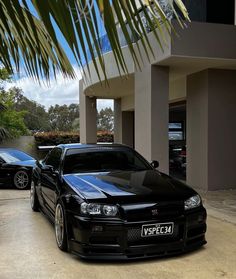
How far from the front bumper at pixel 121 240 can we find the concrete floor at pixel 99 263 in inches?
5.4

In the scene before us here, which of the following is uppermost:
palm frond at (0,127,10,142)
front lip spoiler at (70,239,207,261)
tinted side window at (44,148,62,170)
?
palm frond at (0,127,10,142)

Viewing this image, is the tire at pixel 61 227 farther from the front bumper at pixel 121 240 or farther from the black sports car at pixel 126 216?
the front bumper at pixel 121 240

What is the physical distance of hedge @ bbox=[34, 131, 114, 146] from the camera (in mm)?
25683

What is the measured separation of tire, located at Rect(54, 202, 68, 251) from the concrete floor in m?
0.10

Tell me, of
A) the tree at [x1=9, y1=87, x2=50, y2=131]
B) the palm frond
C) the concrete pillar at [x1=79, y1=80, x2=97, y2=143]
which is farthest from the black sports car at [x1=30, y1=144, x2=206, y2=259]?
the tree at [x1=9, y1=87, x2=50, y2=131]

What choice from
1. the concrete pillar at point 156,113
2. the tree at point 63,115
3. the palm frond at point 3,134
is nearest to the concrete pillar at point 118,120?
the palm frond at point 3,134

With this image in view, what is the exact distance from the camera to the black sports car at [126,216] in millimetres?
4562

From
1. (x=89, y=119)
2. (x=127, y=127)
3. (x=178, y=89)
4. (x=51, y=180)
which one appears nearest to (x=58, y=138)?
(x=127, y=127)

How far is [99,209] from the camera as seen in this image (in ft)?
15.2

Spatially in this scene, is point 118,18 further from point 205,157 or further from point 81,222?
point 205,157

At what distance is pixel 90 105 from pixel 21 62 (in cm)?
1688

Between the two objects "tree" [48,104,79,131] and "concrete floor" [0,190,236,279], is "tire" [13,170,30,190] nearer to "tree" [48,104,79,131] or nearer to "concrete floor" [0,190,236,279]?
"concrete floor" [0,190,236,279]

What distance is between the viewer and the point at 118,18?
4.64ft

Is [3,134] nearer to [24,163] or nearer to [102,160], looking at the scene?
[24,163]
